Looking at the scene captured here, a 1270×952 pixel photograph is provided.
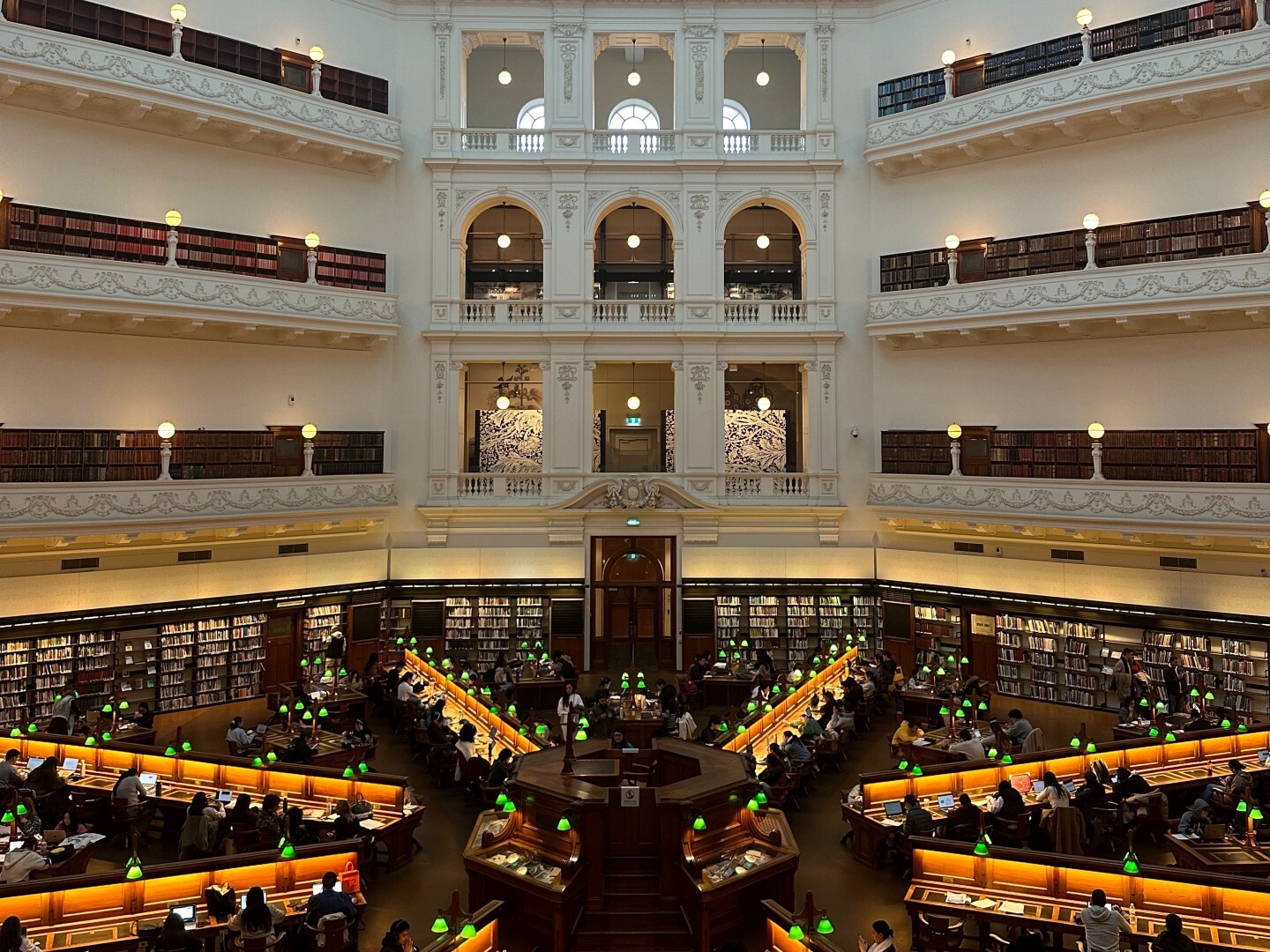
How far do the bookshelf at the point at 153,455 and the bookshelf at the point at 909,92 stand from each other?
1245 centimetres

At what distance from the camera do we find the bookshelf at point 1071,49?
48.8ft

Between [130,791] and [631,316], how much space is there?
12.3 m

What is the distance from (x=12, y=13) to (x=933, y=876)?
58.0 ft

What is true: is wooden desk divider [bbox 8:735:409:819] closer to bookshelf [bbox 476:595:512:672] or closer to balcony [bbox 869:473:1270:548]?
bookshelf [bbox 476:595:512:672]

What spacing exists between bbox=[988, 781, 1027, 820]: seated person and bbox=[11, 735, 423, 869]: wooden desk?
20.5 feet

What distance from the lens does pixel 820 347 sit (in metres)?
18.6

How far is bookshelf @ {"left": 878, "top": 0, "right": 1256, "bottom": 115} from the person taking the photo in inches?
586

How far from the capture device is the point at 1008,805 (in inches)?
375

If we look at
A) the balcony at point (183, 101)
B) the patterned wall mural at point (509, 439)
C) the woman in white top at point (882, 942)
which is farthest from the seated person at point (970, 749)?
the balcony at point (183, 101)

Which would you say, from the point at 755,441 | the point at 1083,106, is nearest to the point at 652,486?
the point at 755,441

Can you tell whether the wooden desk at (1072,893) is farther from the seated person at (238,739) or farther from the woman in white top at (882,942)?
the seated person at (238,739)

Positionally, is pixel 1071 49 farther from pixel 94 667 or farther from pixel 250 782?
pixel 94 667

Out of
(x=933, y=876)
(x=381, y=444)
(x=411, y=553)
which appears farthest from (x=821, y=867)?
A: (x=381, y=444)

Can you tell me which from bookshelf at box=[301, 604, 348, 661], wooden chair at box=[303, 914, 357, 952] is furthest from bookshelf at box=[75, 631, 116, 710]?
wooden chair at box=[303, 914, 357, 952]
